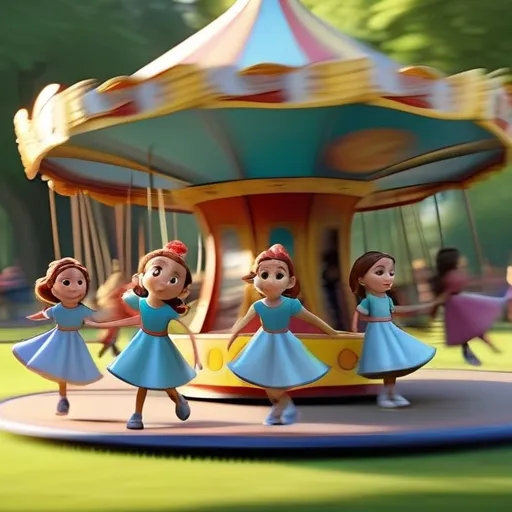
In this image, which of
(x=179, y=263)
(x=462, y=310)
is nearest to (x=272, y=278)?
(x=179, y=263)

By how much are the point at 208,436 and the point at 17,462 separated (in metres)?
1.08

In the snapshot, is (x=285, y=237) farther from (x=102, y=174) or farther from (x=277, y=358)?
(x=102, y=174)

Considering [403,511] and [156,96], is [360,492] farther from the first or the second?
[156,96]

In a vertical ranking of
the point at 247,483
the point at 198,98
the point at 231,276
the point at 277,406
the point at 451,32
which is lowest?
the point at 247,483

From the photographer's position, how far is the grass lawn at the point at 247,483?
426cm

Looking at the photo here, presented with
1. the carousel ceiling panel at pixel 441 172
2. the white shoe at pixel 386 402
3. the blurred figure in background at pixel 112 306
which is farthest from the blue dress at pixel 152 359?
the blurred figure in background at pixel 112 306

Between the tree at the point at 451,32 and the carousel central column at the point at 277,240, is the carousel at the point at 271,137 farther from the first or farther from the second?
the tree at the point at 451,32

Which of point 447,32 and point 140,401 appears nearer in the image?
point 140,401

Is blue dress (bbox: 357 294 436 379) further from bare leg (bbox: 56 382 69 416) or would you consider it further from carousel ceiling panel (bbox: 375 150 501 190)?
carousel ceiling panel (bbox: 375 150 501 190)

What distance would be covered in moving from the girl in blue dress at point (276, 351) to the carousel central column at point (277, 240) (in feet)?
5.08

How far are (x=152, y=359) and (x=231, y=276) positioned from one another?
2226 millimetres

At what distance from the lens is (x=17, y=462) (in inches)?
212

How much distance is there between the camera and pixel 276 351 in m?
6.06

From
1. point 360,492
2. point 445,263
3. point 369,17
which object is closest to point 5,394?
point 445,263
